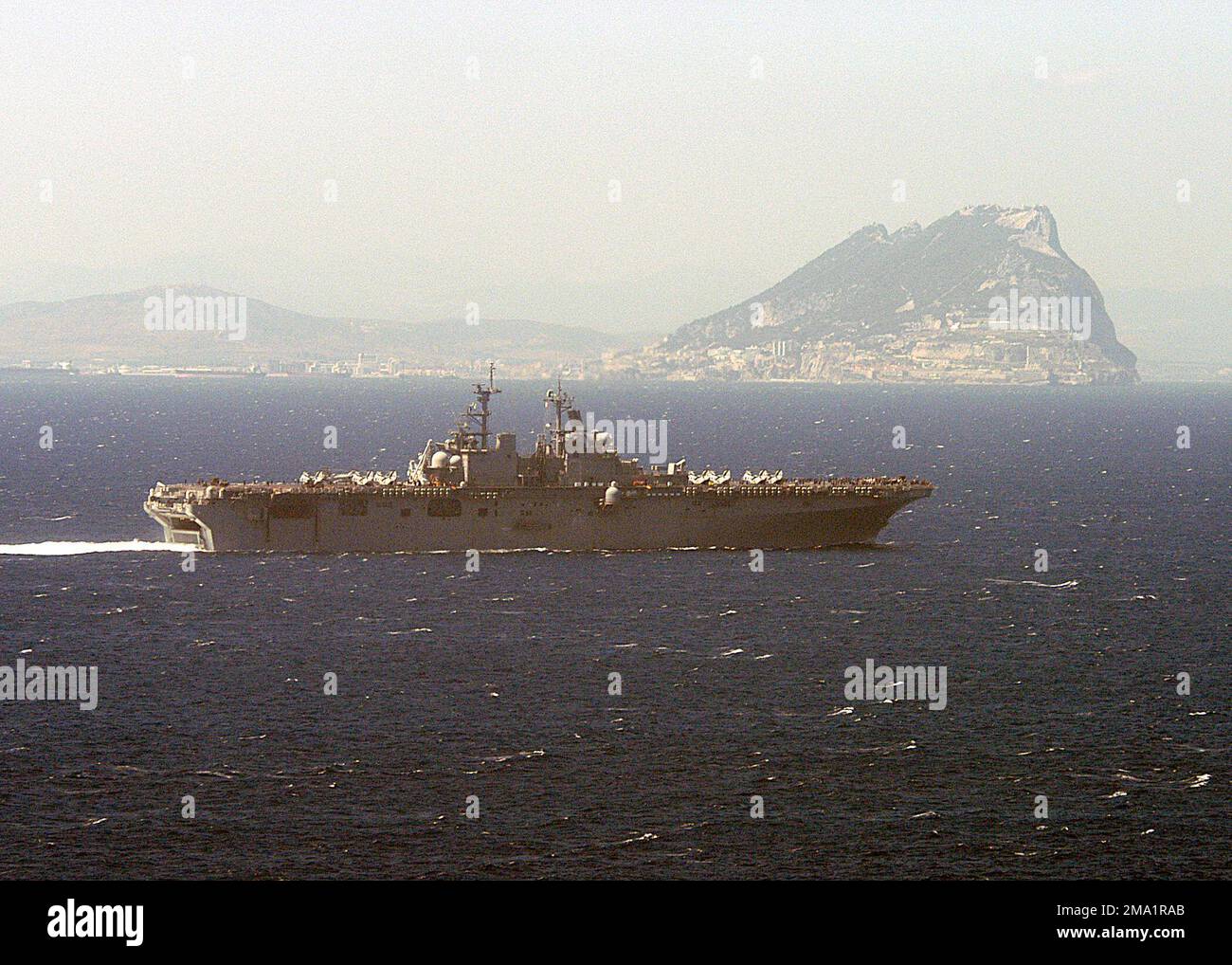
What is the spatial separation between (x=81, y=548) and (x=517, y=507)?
2808 centimetres

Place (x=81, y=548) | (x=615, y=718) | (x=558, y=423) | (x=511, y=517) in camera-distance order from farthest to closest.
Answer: (x=558, y=423) → (x=81, y=548) → (x=511, y=517) → (x=615, y=718)

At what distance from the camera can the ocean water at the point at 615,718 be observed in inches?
1832

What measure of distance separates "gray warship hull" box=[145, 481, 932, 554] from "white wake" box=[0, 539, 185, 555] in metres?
1.00

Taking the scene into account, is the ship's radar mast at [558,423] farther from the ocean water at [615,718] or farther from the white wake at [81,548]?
the white wake at [81,548]

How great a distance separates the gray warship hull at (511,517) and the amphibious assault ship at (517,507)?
6 cm

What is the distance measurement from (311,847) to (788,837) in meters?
13.7

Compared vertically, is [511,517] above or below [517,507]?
below

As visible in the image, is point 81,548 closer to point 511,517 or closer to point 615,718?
point 511,517

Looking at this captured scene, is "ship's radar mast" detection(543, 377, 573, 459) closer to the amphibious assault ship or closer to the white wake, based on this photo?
the amphibious assault ship

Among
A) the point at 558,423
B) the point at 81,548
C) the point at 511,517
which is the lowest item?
the point at 81,548

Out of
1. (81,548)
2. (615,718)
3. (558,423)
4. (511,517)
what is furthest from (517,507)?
(615,718)

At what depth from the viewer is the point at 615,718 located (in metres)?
60.7

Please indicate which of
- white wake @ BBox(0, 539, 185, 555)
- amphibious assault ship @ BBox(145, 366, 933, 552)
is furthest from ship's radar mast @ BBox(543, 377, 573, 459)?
white wake @ BBox(0, 539, 185, 555)
